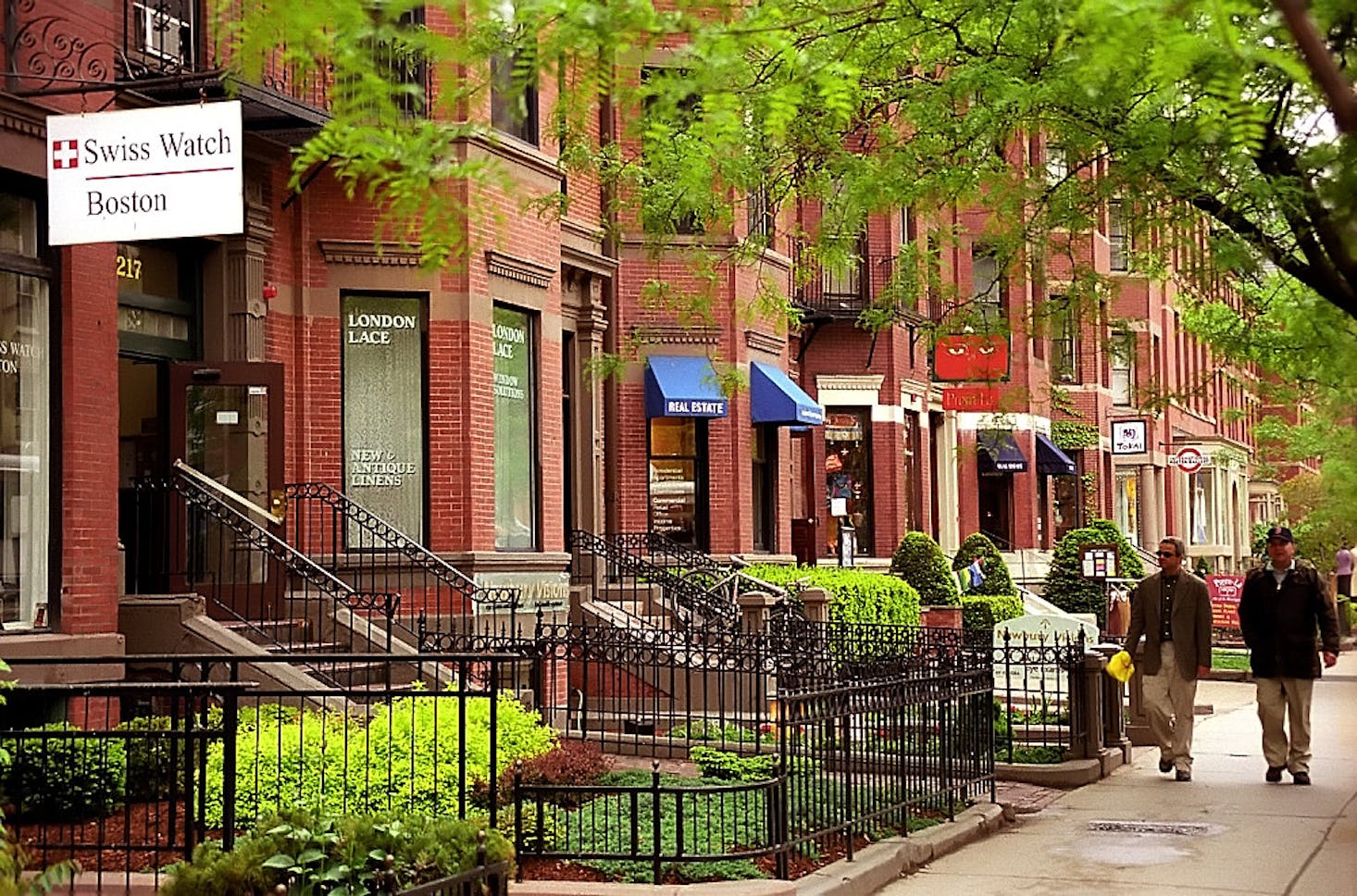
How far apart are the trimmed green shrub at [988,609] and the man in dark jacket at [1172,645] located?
14193mm

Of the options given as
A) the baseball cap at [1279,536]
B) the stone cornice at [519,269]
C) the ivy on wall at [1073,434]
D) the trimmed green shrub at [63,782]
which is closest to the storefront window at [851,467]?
the ivy on wall at [1073,434]

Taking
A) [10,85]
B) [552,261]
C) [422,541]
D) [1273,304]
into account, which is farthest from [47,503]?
[1273,304]

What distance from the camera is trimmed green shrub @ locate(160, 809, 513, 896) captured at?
22.3 feet

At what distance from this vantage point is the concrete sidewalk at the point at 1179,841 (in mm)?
10508

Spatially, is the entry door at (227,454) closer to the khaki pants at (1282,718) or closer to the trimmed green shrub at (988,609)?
the khaki pants at (1282,718)

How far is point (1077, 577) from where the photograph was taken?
35.0 meters

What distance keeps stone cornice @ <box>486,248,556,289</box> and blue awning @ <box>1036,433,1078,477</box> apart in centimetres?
2489

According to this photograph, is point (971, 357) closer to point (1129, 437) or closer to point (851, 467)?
point (851, 467)

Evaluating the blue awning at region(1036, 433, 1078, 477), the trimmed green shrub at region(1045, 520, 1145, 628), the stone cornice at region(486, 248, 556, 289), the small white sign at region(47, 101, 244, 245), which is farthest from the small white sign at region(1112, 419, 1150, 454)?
the small white sign at region(47, 101, 244, 245)

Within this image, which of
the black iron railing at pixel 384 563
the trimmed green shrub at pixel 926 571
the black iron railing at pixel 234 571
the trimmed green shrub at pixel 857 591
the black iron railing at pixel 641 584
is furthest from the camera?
the trimmed green shrub at pixel 926 571

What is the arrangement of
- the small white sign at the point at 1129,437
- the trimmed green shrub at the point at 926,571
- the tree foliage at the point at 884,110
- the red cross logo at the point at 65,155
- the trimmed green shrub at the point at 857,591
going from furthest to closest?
the small white sign at the point at 1129,437
the trimmed green shrub at the point at 926,571
the trimmed green shrub at the point at 857,591
the red cross logo at the point at 65,155
the tree foliage at the point at 884,110

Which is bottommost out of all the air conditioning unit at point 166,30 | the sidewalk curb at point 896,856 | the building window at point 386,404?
the sidewalk curb at point 896,856

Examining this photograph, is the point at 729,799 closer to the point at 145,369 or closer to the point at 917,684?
the point at 917,684

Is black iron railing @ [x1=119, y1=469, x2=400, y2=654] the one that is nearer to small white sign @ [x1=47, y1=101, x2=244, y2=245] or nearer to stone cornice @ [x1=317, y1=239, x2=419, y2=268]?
stone cornice @ [x1=317, y1=239, x2=419, y2=268]
